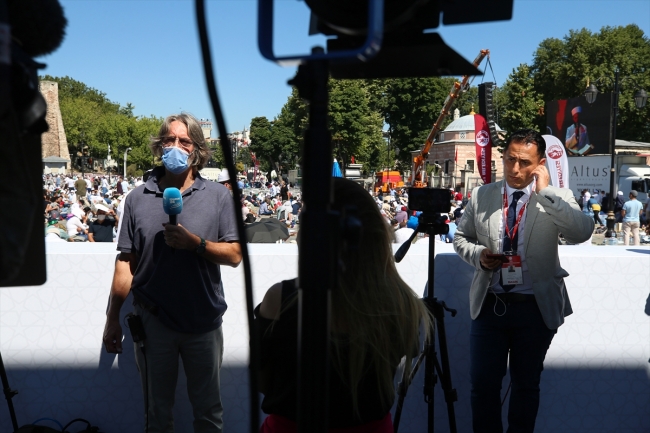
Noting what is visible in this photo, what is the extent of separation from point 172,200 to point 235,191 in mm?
1857

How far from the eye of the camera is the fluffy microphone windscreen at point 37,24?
32.5 inches

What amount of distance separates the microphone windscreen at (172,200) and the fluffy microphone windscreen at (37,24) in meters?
1.87

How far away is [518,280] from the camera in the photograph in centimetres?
327

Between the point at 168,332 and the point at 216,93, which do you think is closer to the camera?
the point at 216,93

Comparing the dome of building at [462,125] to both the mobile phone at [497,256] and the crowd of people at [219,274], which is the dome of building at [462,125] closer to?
the crowd of people at [219,274]

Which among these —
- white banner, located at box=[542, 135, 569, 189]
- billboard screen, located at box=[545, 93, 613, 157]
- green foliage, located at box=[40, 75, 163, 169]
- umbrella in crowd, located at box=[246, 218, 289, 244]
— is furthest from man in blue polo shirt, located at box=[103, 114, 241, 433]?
green foliage, located at box=[40, 75, 163, 169]

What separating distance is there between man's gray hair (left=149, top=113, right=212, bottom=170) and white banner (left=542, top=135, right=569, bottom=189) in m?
5.98

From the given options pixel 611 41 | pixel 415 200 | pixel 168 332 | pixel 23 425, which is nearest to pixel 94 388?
pixel 23 425

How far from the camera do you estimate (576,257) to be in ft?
12.6

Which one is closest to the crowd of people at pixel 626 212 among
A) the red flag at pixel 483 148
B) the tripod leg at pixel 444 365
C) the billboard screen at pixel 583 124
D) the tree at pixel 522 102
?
the red flag at pixel 483 148

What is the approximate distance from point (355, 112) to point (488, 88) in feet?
130

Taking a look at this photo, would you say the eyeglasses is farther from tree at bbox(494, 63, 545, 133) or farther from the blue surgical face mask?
tree at bbox(494, 63, 545, 133)

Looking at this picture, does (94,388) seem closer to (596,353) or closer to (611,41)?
(596,353)

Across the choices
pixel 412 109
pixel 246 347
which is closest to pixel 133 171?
pixel 412 109
